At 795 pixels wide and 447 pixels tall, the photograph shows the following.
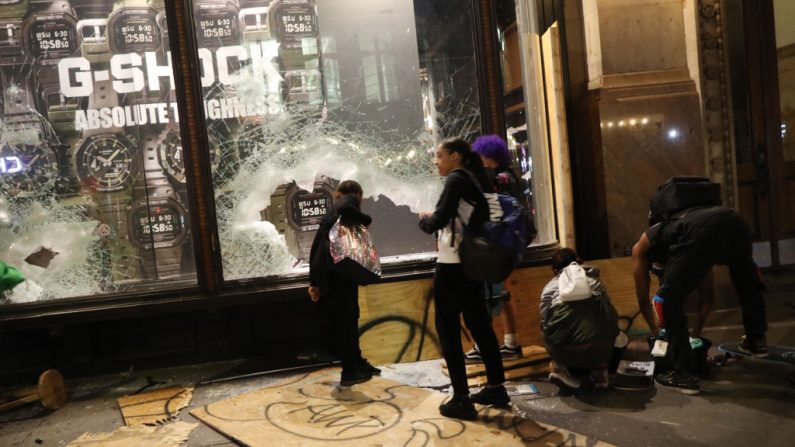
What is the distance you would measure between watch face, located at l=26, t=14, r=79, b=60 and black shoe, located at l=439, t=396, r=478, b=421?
4.75m

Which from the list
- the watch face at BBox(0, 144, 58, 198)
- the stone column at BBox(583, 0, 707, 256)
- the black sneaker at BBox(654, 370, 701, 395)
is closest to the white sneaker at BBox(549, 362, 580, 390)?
the black sneaker at BBox(654, 370, 701, 395)

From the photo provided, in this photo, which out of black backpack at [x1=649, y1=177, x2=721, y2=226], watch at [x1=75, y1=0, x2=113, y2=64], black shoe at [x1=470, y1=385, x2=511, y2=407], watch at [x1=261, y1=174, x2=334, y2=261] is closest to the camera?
black shoe at [x1=470, y1=385, x2=511, y2=407]

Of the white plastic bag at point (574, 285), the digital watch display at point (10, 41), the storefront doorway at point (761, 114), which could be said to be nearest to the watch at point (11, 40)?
the digital watch display at point (10, 41)

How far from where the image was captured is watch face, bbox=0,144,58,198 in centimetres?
579

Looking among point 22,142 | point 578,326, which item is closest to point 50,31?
point 22,142

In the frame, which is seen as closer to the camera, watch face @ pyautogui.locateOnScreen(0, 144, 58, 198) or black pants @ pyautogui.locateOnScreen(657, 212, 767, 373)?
black pants @ pyautogui.locateOnScreen(657, 212, 767, 373)

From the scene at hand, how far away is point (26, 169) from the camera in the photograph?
19.1ft

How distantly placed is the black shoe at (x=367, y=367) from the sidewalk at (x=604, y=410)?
0.30 feet

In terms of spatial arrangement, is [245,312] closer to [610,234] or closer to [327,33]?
[327,33]

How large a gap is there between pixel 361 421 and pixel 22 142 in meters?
4.22

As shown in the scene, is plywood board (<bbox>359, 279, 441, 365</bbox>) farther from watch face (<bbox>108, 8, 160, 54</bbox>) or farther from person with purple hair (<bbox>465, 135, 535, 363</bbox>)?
watch face (<bbox>108, 8, 160, 54</bbox>)

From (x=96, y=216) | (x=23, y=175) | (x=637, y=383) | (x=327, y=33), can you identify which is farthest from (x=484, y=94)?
(x=23, y=175)

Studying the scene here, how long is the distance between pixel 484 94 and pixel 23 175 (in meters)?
4.39

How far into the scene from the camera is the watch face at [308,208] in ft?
20.4
